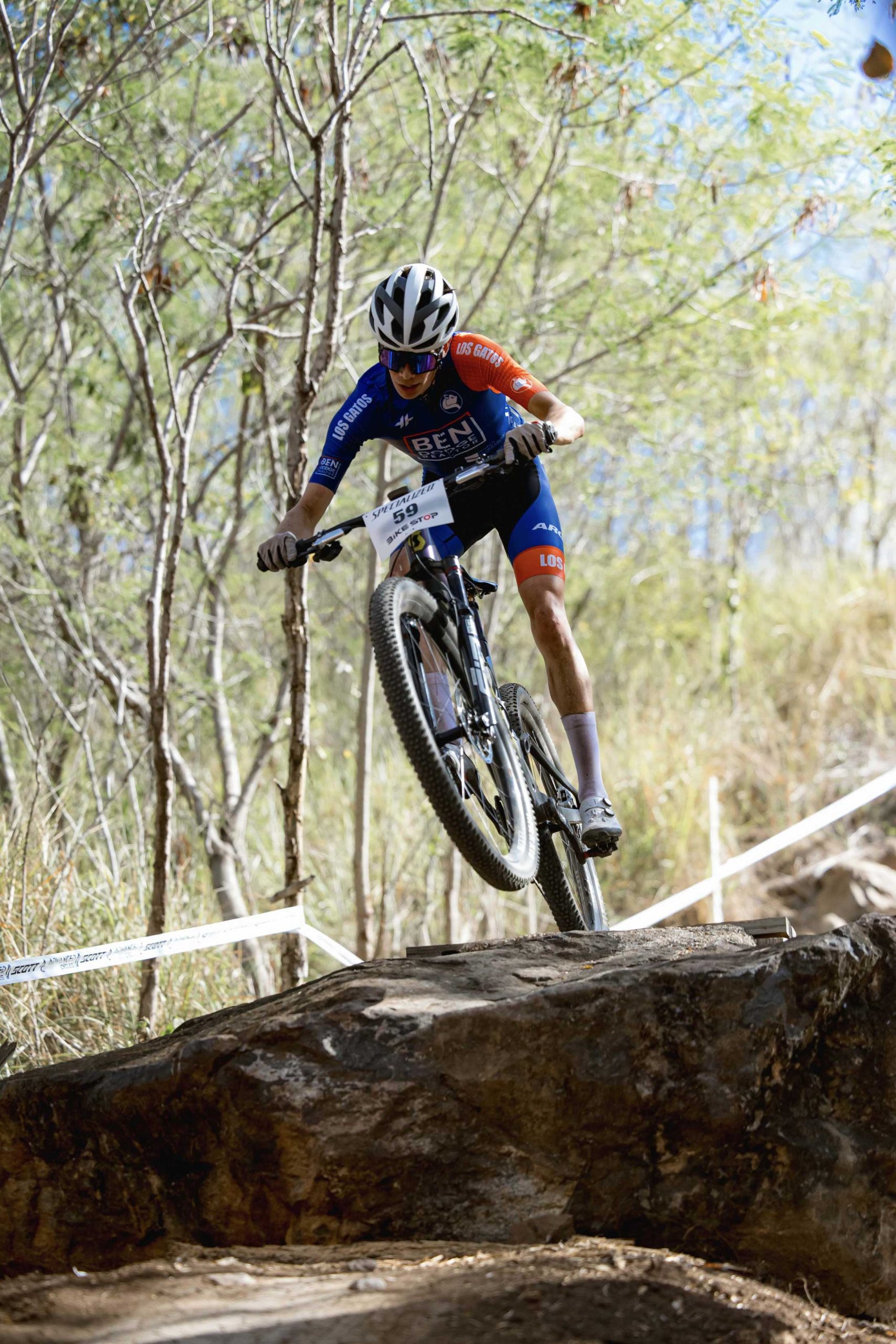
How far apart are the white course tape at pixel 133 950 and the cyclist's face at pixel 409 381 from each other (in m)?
2.08

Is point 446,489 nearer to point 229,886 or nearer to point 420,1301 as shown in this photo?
point 420,1301

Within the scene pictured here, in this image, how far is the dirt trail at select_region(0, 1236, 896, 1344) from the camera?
2.33 meters

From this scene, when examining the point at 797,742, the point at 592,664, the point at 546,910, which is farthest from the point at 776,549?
the point at 546,910


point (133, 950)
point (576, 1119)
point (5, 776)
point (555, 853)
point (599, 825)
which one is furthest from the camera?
point (5, 776)

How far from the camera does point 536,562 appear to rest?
14.2 ft

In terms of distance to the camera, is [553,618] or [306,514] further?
[306,514]

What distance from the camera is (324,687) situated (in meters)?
14.0

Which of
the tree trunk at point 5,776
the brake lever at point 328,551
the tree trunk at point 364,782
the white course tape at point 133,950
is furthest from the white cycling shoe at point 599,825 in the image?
the tree trunk at point 5,776

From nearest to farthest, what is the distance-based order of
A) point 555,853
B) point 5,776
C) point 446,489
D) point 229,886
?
point 446,489, point 555,853, point 229,886, point 5,776

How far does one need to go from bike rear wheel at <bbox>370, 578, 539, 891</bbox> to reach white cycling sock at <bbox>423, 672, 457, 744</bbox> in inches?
1.1

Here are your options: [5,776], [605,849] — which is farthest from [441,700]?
[5,776]

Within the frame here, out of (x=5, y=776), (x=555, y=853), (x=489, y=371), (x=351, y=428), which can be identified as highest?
(x=489, y=371)

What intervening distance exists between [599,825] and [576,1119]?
4.09 ft

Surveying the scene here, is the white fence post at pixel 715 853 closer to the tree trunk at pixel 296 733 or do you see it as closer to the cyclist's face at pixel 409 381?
the tree trunk at pixel 296 733
